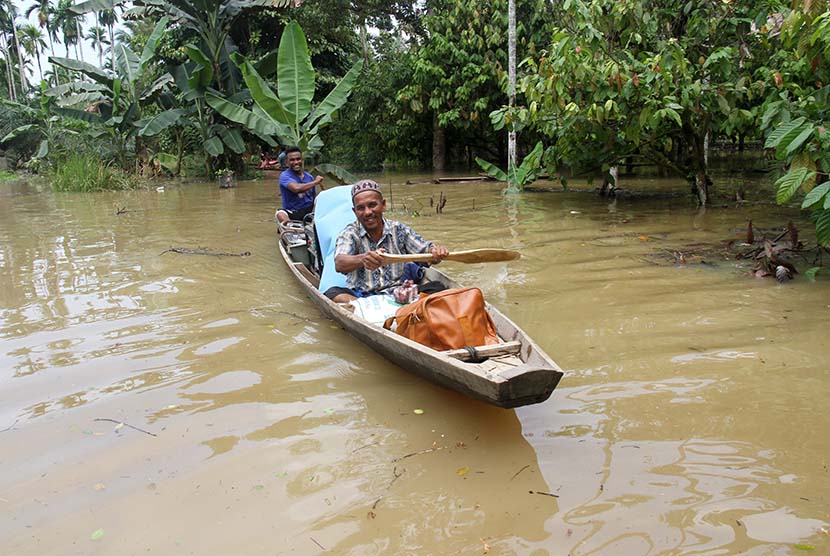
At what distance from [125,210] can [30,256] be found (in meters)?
3.87

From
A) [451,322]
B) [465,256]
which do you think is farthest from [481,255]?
[451,322]

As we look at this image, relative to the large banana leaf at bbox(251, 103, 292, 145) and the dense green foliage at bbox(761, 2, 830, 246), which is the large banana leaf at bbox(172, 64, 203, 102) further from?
the dense green foliage at bbox(761, 2, 830, 246)

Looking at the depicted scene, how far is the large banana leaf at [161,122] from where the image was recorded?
45.0 ft

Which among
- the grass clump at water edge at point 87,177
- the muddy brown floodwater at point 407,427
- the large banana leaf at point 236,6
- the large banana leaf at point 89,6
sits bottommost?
the muddy brown floodwater at point 407,427

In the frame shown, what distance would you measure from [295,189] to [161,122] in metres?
8.04

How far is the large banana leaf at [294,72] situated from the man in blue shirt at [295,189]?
10.4ft

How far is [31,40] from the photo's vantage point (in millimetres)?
37719

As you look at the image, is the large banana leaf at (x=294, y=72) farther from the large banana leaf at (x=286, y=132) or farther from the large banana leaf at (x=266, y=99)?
the large banana leaf at (x=286, y=132)

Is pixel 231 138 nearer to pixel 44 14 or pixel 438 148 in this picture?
pixel 438 148

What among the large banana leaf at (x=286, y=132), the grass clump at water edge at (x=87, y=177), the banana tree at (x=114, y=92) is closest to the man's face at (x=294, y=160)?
the large banana leaf at (x=286, y=132)

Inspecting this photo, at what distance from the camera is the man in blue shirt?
7.53m

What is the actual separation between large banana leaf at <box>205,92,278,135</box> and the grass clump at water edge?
3571 mm

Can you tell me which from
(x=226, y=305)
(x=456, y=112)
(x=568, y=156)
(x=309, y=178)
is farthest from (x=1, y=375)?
(x=456, y=112)

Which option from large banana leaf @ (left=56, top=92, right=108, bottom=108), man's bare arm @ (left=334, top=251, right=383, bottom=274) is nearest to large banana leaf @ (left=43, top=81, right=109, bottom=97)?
large banana leaf @ (left=56, top=92, right=108, bottom=108)
